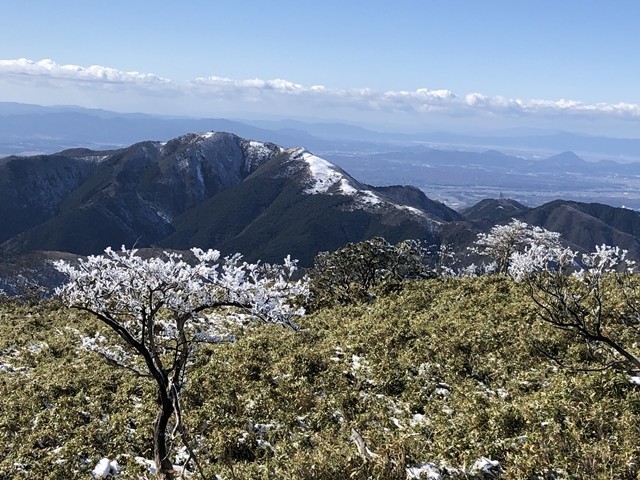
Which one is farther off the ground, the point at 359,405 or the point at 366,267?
the point at 359,405

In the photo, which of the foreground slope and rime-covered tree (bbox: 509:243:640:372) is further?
the foreground slope

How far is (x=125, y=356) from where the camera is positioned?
2186cm

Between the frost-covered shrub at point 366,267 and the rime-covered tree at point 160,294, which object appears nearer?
the rime-covered tree at point 160,294

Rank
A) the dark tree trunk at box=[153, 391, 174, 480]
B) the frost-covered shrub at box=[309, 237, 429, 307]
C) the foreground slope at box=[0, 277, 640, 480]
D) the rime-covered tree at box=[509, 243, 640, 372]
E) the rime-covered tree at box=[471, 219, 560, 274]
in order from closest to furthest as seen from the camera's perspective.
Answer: the rime-covered tree at box=[509, 243, 640, 372], the dark tree trunk at box=[153, 391, 174, 480], the foreground slope at box=[0, 277, 640, 480], the frost-covered shrub at box=[309, 237, 429, 307], the rime-covered tree at box=[471, 219, 560, 274]

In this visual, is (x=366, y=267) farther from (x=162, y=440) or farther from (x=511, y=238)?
(x=162, y=440)

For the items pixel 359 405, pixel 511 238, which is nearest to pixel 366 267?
pixel 511 238

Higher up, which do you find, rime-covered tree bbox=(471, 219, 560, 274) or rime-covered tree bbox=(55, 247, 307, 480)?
rime-covered tree bbox=(55, 247, 307, 480)

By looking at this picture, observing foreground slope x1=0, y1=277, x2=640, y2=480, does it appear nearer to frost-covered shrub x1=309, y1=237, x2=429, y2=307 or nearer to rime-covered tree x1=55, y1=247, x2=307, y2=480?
rime-covered tree x1=55, y1=247, x2=307, y2=480

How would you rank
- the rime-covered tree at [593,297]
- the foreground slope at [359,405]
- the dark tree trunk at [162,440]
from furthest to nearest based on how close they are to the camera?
1. the foreground slope at [359,405]
2. the dark tree trunk at [162,440]
3. the rime-covered tree at [593,297]

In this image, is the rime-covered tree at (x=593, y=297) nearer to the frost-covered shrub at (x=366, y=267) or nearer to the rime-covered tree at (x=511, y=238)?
the frost-covered shrub at (x=366, y=267)

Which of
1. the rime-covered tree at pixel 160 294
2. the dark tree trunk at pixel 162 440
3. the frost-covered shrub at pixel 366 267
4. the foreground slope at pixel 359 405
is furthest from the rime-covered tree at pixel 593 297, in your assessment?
the frost-covered shrub at pixel 366 267

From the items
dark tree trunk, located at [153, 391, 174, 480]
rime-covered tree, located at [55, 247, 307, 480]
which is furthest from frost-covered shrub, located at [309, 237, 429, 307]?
dark tree trunk, located at [153, 391, 174, 480]

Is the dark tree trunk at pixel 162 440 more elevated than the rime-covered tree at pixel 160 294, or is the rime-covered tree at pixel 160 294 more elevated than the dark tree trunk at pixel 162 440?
the rime-covered tree at pixel 160 294

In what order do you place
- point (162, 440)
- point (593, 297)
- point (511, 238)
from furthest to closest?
1. point (511, 238)
2. point (593, 297)
3. point (162, 440)
